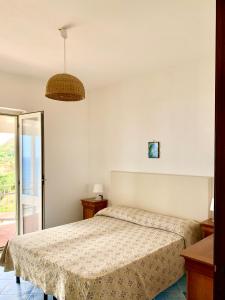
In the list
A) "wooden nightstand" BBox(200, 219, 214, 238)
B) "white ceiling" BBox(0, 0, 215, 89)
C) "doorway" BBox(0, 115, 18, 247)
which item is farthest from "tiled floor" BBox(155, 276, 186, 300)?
"doorway" BBox(0, 115, 18, 247)

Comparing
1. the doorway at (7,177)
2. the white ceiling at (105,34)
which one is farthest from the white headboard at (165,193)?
the doorway at (7,177)

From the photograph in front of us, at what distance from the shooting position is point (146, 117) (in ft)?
13.1

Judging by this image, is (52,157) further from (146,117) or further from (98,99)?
(146,117)

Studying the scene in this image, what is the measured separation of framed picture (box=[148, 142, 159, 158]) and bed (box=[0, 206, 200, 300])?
36.0 inches

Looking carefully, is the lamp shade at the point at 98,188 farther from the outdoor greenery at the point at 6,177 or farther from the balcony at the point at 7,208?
the balcony at the point at 7,208

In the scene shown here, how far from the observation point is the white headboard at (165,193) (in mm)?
3266

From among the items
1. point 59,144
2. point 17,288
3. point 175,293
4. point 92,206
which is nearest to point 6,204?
point 59,144

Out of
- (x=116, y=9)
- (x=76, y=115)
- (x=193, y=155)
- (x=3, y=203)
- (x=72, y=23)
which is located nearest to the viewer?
(x=116, y=9)

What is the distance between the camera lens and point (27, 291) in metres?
2.70

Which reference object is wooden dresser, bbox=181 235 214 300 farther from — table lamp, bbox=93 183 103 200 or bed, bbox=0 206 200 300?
table lamp, bbox=93 183 103 200

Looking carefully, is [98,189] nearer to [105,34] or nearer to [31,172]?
[31,172]

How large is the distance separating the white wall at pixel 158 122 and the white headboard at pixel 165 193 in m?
0.14

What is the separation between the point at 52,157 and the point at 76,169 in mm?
577

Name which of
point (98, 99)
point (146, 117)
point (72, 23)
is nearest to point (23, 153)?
point (98, 99)
